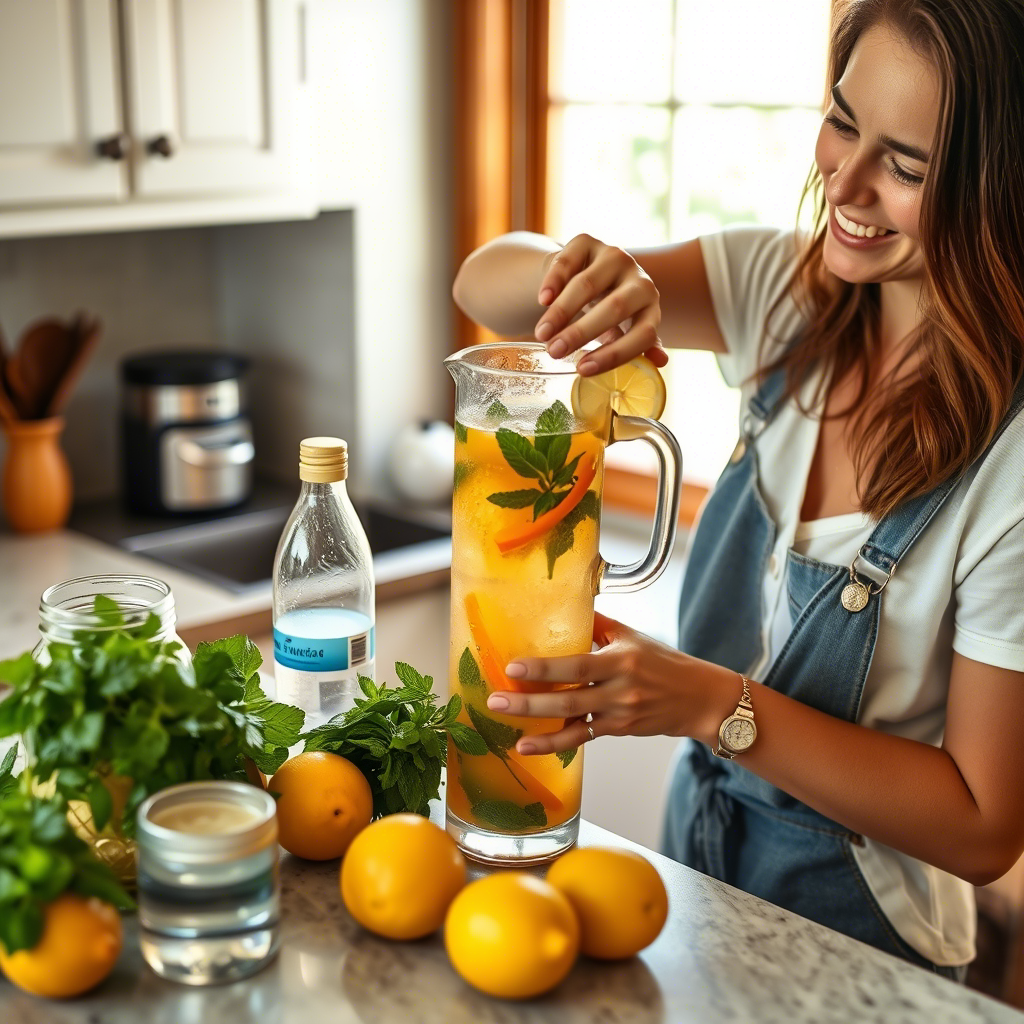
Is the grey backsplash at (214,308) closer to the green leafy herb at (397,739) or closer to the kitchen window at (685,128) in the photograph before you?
the kitchen window at (685,128)

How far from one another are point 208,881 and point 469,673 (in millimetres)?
240

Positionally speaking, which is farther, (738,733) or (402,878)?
(738,733)

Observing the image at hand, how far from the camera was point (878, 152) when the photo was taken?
1069mm

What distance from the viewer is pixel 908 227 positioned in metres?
1.07

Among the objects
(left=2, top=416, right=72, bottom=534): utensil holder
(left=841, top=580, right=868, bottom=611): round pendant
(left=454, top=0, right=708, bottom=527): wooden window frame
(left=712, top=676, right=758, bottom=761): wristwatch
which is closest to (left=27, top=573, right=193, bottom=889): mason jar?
(left=712, top=676, right=758, bottom=761): wristwatch

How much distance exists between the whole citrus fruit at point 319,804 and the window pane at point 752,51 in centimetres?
160

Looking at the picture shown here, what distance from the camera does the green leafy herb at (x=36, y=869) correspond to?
67 centimetres

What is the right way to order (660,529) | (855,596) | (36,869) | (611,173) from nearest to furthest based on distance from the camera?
(36,869) → (660,529) → (855,596) → (611,173)

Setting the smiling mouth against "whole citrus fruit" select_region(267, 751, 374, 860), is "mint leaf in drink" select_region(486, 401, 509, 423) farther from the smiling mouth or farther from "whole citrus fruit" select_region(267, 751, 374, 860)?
the smiling mouth

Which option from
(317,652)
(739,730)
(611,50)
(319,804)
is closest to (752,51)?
(611,50)

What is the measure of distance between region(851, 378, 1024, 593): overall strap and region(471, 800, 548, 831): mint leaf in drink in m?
0.46

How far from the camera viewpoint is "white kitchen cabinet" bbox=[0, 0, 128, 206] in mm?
1825

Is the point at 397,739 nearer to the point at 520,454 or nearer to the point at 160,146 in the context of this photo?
the point at 520,454

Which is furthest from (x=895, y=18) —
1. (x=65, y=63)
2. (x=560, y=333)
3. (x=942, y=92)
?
(x=65, y=63)
